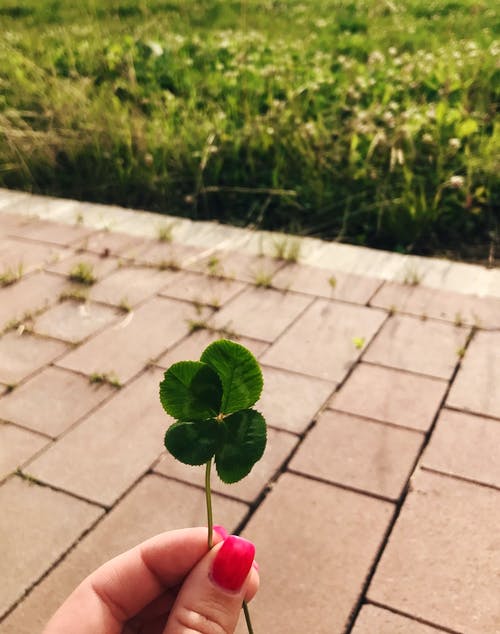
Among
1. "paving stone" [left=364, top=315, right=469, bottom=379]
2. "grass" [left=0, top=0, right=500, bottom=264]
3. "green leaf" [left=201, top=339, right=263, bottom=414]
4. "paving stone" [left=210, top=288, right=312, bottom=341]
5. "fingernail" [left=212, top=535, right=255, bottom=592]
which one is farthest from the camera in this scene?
"grass" [left=0, top=0, right=500, bottom=264]

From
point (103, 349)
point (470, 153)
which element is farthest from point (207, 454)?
point (470, 153)

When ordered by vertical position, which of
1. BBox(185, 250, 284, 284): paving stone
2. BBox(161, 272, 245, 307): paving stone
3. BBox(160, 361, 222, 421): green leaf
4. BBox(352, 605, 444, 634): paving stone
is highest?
BBox(160, 361, 222, 421): green leaf

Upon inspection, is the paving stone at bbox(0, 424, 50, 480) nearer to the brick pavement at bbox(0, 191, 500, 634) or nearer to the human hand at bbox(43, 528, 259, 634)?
the brick pavement at bbox(0, 191, 500, 634)

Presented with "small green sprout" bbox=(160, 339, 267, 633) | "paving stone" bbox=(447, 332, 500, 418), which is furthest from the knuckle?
"paving stone" bbox=(447, 332, 500, 418)

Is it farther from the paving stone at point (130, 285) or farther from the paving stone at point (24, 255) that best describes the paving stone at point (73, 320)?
the paving stone at point (24, 255)

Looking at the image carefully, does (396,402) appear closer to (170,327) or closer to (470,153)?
(170,327)

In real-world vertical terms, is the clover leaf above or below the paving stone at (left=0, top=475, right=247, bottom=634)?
above
